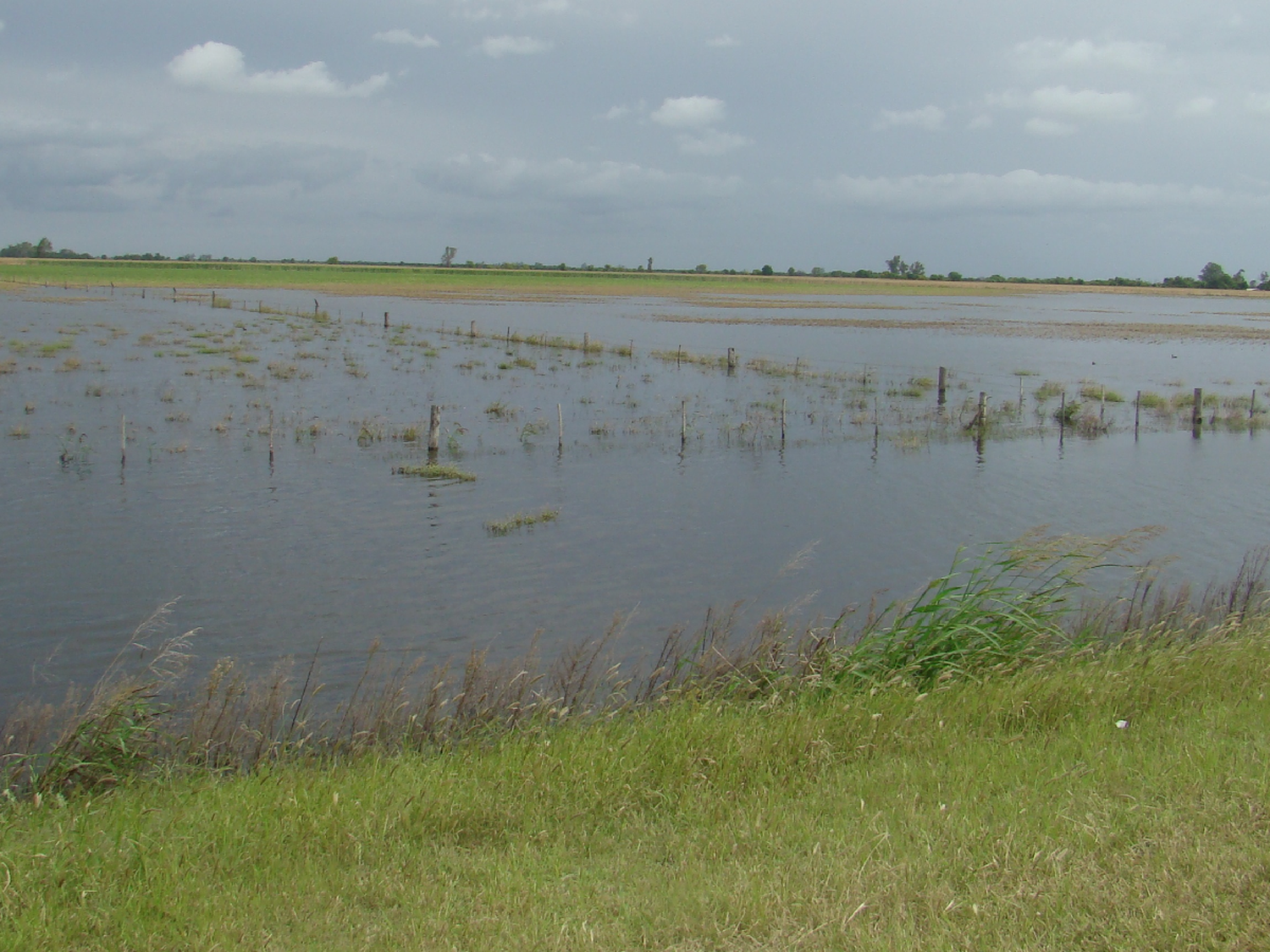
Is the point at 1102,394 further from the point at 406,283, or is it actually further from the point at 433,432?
the point at 406,283

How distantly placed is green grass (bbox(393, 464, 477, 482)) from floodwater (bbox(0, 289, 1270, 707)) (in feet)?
0.93

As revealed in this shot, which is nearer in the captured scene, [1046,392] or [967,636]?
[967,636]

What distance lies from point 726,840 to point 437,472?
2080 centimetres

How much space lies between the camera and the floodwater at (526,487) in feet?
52.5

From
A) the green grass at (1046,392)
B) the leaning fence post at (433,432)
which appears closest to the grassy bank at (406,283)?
the green grass at (1046,392)

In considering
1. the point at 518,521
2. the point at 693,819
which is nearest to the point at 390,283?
the point at 518,521

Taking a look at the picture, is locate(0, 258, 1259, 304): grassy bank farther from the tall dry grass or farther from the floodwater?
the tall dry grass

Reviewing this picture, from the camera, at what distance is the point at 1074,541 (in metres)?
11.5

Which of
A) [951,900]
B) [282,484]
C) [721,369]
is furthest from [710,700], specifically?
[721,369]

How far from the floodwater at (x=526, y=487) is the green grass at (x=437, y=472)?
28 cm

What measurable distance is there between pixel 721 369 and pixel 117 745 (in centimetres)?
4475

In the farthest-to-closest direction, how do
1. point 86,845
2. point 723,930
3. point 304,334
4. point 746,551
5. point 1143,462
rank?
point 304,334
point 1143,462
point 746,551
point 86,845
point 723,930

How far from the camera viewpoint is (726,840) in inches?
218

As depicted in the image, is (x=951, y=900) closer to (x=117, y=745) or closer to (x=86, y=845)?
(x=86, y=845)
